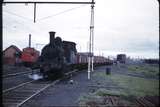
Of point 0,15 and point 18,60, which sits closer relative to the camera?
point 0,15

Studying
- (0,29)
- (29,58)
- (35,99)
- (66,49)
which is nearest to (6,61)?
(29,58)

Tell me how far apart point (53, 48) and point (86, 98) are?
9.74 metres

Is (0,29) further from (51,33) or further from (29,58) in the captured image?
(29,58)

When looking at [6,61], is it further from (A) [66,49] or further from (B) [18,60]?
(A) [66,49]

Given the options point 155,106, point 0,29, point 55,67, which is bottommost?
point 155,106

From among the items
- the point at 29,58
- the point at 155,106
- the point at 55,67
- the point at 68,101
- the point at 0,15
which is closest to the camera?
the point at 0,15

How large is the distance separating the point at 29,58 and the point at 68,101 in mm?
33540

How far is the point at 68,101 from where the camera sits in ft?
37.9

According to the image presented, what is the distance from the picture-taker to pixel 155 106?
10625 millimetres

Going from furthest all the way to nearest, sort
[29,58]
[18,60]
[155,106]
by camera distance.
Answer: [18,60] → [29,58] → [155,106]

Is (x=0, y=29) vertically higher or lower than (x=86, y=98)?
higher

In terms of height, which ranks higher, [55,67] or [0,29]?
[0,29]

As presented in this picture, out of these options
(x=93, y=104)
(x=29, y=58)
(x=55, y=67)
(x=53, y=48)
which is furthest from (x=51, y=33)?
(x=29, y=58)

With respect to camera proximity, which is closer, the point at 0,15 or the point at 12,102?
the point at 0,15
